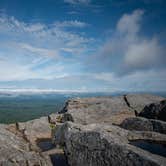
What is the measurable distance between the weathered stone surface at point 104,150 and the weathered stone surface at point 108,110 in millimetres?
13667

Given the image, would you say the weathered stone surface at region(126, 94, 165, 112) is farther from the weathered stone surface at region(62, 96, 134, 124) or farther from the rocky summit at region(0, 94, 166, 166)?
the rocky summit at region(0, 94, 166, 166)

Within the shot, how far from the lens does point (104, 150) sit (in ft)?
48.6

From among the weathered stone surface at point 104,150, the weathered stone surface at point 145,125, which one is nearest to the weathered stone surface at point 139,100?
the weathered stone surface at point 145,125

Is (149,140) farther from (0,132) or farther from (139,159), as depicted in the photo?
(0,132)

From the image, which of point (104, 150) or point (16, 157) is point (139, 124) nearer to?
point (104, 150)

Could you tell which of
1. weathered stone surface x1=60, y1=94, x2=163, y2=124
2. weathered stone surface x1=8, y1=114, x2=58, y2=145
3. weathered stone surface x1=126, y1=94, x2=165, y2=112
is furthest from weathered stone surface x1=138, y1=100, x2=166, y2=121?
weathered stone surface x1=8, y1=114, x2=58, y2=145

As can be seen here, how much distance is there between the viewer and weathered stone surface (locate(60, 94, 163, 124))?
33.8m

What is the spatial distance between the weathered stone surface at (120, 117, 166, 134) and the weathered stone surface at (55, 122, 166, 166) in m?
3.03

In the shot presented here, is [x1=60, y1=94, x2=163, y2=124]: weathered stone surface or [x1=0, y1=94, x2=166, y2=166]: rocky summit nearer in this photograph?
[x1=0, y1=94, x2=166, y2=166]: rocky summit

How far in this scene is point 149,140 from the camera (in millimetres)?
18391

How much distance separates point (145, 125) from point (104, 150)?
1006 centimetres

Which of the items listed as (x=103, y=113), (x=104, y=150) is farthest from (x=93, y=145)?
(x=103, y=113)

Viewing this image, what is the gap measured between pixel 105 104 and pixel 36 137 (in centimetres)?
1488

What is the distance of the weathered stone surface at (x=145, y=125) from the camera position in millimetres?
21819
